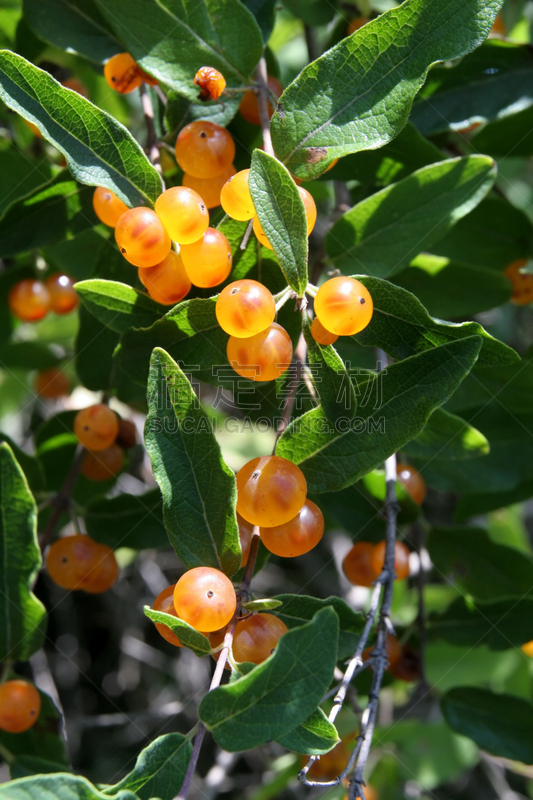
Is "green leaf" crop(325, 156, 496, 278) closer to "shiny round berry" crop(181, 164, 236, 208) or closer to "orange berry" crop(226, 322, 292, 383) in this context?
"shiny round berry" crop(181, 164, 236, 208)

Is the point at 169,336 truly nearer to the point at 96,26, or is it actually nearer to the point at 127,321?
the point at 127,321

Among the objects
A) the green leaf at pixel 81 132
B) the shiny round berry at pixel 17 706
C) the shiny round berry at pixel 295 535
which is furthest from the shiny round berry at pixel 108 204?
the shiny round berry at pixel 17 706

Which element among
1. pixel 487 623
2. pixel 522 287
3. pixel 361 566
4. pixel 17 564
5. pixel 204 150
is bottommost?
pixel 487 623

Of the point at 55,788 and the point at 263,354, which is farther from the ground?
the point at 263,354

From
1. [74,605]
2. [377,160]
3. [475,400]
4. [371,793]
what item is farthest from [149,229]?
[74,605]

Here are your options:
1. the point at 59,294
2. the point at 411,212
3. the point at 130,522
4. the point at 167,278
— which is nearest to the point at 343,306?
the point at 167,278

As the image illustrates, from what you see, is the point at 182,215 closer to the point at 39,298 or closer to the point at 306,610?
the point at 306,610

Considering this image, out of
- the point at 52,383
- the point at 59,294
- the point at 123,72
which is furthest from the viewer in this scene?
the point at 52,383
